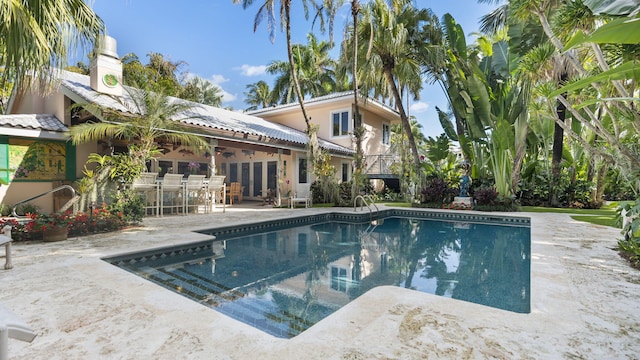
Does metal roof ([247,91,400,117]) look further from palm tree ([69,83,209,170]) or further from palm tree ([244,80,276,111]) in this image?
palm tree ([244,80,276,111])

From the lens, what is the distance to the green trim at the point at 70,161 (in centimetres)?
956

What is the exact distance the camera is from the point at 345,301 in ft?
13.4

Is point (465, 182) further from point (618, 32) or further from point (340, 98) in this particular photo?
point (618, 32)

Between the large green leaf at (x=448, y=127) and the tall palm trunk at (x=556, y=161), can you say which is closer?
the tall palm trunk at (x=556, y=161)

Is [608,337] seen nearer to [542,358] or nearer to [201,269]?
[542,358]

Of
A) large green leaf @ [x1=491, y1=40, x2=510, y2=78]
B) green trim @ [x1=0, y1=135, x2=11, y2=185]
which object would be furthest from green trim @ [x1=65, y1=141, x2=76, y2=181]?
large green leaf @ [x1=491, y1=40, x2=510, y2=78]

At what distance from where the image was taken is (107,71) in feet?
35.2

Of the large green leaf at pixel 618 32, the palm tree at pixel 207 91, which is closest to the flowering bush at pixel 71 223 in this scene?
the large green leaf at pixel 618 32

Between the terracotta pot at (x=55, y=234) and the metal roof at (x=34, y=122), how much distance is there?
14.3 feet

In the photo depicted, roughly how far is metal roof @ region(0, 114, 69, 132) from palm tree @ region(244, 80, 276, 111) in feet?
81.8

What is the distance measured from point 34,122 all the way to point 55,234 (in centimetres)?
511

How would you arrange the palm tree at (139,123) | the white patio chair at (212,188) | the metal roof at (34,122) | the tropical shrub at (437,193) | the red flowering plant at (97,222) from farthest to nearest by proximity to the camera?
the tropical shrub at (437,193), the white patio chair at (212,188), the palm tree at (139,123), the metal roof at (34,122), the red flowering plant at (97,222)

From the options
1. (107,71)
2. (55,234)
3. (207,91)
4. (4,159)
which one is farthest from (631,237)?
(207,91)

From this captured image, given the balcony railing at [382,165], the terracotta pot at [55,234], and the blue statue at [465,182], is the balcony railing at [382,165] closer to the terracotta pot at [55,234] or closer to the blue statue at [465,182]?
the blue statue at [465,182]
